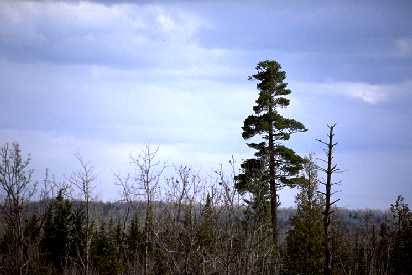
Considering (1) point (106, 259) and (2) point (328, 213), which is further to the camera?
(1) point (106, 259)

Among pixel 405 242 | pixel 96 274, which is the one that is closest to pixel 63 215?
pixel 96 274

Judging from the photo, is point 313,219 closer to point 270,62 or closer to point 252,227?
point 270,62

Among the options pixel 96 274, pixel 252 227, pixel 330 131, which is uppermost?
pixel 330 131

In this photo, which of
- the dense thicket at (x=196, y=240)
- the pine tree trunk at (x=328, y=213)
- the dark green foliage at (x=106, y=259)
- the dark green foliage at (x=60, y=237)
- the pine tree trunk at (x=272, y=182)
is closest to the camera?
the dense thicket at (x=196, y=240)

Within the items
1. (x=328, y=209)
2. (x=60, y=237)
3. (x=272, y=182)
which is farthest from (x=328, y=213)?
(x=60, y=237)

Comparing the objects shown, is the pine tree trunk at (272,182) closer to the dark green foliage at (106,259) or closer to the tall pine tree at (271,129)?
the tall pine tree at (271,129)

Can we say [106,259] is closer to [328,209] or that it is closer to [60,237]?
[60,237]

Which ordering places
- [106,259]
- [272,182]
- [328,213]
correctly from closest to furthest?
[328,213] → [272,182] → [106,259]

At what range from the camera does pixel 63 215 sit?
137 ft

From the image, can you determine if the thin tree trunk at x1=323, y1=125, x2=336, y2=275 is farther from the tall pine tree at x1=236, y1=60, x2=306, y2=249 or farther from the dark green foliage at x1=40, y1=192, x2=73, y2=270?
the dark green foliage at x1=40, y1=192, x2=73, y2=270

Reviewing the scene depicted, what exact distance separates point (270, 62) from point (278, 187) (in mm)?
7943

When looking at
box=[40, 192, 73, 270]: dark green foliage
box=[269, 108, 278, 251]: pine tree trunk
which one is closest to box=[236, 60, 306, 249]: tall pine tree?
box=[269, 108, 278, 251]: pine tree trunk

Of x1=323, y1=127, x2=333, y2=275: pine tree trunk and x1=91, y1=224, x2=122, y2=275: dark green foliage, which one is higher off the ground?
x1=323, y1=127, x2=333, y2=275: pine tree trunk

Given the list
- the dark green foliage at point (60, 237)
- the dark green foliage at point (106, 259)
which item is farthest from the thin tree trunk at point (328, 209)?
the dark green foliage at point (60, 237)
